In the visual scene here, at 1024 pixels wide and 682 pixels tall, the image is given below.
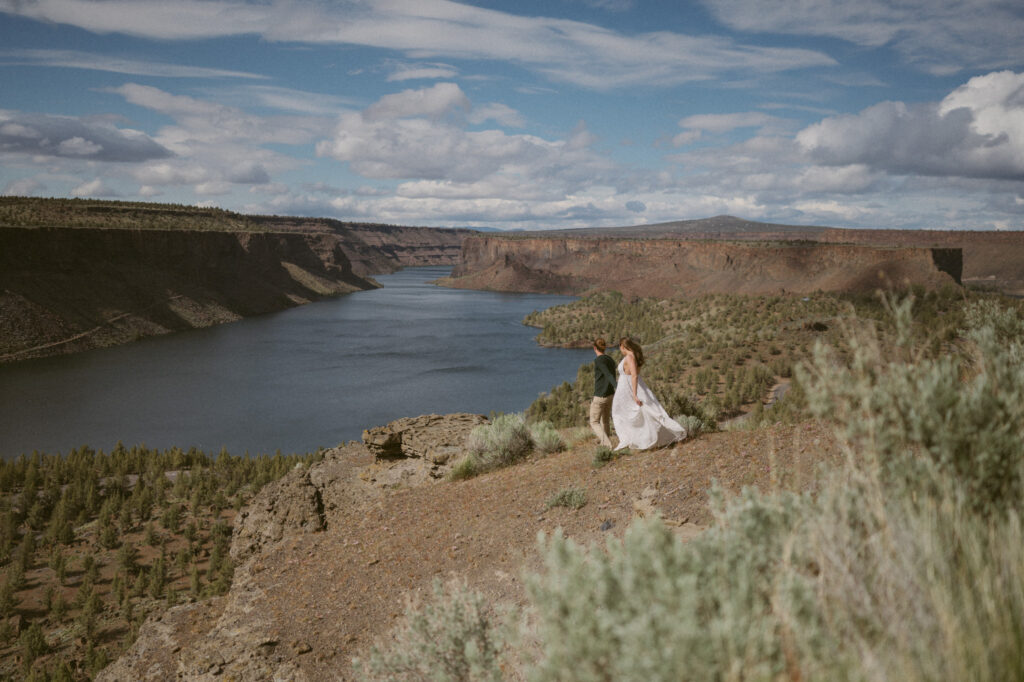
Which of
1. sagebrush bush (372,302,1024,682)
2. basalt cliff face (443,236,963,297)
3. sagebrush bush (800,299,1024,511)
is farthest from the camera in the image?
basalt cliff face (443,236,963,297)

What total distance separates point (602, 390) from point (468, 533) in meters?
3.26

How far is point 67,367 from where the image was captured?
44.6m

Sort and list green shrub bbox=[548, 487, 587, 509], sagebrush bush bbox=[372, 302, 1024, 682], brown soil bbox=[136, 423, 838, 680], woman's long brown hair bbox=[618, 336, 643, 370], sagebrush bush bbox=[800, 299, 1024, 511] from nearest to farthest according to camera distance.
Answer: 1. sagebrush bush bbox=[372, 302, 1024, 682]
2. sagebrush bush bbox=[800, 299, 1024, 511]
3. brown soil bbox=[136, 423, 838, 680]
4. green shrub bbox=[548, 487, 587, 509]
5. woman's long brown hair bbox=[618, 336, 643, 370]

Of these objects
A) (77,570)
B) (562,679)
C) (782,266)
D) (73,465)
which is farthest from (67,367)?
(782,266)

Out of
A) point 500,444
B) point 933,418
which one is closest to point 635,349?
point 500,444

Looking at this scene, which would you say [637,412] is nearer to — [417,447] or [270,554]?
[417,447]

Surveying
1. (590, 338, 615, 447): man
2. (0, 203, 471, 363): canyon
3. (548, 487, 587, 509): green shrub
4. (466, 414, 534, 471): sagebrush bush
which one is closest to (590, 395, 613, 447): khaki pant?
(590, 338, 615, 447): man

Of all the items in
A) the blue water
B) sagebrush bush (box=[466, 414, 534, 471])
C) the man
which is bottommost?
the blue water

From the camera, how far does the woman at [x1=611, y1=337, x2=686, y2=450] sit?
29.1ft

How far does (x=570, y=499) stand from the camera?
24.6ft

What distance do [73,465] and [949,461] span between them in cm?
2523

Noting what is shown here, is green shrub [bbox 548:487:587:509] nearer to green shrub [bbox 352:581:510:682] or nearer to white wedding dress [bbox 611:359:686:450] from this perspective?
white wedding dress [bbox 611:359:686:450]

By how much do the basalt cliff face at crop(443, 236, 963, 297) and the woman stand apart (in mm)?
17199

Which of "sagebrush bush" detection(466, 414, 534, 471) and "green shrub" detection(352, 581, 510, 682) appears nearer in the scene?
"green shrub" detection(352, 581, 510, 682)
